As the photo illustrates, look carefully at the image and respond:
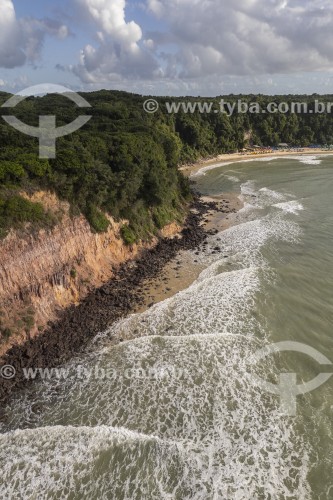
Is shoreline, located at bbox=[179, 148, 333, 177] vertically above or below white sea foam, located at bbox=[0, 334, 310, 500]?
above

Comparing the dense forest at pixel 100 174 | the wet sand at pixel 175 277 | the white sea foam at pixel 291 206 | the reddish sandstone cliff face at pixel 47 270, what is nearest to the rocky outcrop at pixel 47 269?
the reddish sandstone cliff face at pixel 47 270

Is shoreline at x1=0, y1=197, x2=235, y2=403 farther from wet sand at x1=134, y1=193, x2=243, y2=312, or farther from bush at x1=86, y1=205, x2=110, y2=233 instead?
bush at x1=86, y1=205, x2=110, y2=233

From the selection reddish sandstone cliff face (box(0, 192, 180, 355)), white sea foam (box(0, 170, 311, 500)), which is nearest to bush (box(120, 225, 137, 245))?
reddish sandstone cliff face (box(0, 192, 180, 355))

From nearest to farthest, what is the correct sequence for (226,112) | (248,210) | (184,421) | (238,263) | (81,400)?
(184,421) → (81,400) → (238,263) → (248,210) → (226,112)

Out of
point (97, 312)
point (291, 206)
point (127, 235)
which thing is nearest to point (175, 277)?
point (127, 235)

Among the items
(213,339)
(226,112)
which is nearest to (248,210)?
(213,339)

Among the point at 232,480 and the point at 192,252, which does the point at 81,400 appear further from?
the point at 192,252
